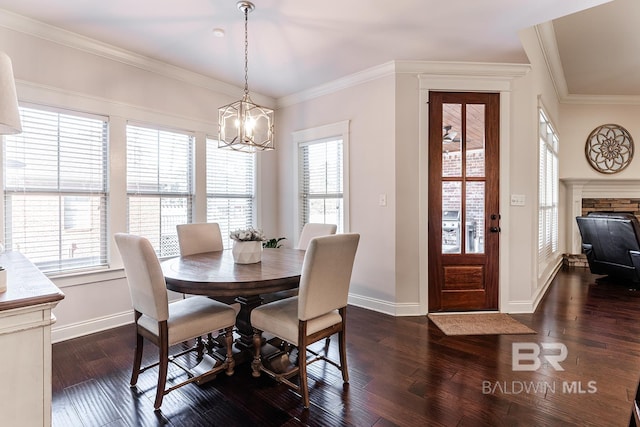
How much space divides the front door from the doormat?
140 millimetres

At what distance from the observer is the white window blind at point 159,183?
3.28 meters

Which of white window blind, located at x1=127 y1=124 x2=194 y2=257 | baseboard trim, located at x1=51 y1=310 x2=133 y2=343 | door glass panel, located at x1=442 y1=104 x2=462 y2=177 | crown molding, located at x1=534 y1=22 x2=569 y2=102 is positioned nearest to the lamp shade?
white window blind, located at x1=127 y1=124 x2=194 y2=257

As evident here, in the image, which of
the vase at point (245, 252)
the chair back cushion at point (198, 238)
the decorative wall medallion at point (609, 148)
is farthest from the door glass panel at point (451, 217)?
the decorative wall medallion at point (609, 148)

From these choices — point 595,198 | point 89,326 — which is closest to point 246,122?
point 89,326

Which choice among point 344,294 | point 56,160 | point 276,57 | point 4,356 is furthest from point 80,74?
point 344,294

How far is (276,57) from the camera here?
3.29m

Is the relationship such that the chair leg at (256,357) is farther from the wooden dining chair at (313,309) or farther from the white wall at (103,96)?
the white wall at (103,96)

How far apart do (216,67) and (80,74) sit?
122 centimetres

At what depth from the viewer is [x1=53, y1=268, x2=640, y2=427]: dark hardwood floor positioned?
1797mm

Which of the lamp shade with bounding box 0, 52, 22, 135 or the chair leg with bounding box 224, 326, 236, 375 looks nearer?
the lamp shade with bounding box 0, 52, 22, 135

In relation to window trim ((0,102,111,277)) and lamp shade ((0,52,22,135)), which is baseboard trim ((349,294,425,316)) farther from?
lamp shade ((0,52,22,135))

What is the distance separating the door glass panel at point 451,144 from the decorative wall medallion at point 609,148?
3.96m

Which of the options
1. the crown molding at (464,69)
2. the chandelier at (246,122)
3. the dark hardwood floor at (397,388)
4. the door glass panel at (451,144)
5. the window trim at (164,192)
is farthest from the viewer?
the door glass panel at (451,144)

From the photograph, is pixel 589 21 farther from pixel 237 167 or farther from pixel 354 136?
pixel 237 167
